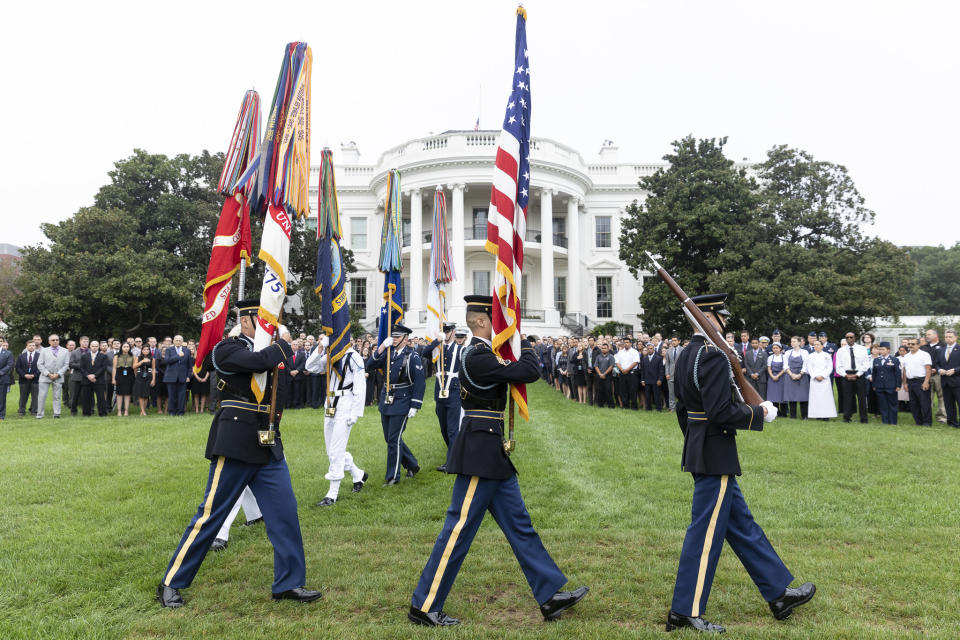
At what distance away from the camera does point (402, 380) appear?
8.45 metres

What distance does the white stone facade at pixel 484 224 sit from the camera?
35.4 meters

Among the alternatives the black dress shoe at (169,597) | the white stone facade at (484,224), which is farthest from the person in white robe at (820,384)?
the white stone facade at (484,224)

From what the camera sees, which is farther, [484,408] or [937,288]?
[937,288]

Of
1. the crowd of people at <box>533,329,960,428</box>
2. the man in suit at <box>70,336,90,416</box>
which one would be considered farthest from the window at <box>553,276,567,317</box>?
the man in suit at <box>70,336,90,416</box>

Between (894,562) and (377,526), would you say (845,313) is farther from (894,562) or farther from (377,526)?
(377,526)

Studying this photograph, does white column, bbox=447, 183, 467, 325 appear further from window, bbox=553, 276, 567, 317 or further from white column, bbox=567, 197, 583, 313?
window, bbox=553, 276, 567, 317

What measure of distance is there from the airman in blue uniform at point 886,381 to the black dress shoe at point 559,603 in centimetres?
1309

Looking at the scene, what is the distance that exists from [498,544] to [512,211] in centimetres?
323

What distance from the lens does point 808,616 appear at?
13.3 feet

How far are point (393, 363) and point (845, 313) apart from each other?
966 inches

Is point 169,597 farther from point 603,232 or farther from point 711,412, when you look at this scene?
point 603,232

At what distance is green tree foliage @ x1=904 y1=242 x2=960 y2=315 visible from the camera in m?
56.5

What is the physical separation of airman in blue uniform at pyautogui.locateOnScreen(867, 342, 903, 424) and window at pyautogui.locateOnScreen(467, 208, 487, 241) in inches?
1071

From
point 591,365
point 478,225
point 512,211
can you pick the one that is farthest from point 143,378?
point 478,225
